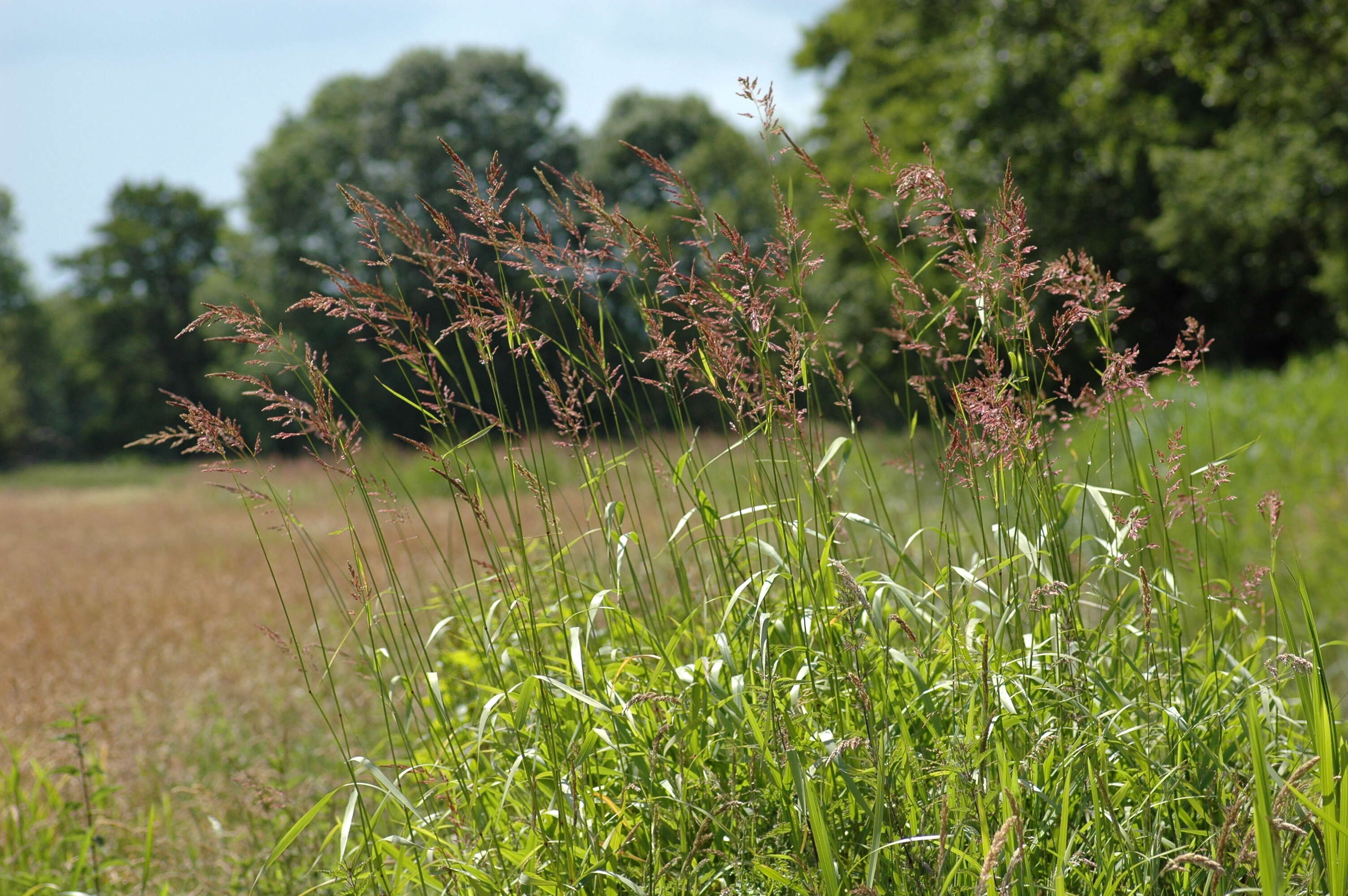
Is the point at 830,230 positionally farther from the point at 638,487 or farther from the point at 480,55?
the point at 480,55

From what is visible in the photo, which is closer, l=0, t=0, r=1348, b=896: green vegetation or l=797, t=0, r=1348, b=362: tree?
l=0, t=0, r=1348, b=896: green vegetation

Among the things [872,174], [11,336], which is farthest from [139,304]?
[872,174]

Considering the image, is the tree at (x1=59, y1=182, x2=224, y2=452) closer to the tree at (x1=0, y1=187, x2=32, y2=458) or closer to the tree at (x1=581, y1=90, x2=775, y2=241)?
the tree at (x1=0, y1=187, x2=32, y2=458)

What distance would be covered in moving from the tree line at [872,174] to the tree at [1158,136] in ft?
0.14

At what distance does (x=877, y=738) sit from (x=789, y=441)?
1.88 ft

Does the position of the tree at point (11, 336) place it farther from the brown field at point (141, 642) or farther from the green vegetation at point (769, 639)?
the green vegetation at point (769, 639)

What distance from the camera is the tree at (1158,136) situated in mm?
8578

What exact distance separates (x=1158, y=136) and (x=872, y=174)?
396cm

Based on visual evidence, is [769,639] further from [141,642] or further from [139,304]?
[139,304]

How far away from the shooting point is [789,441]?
1.88m

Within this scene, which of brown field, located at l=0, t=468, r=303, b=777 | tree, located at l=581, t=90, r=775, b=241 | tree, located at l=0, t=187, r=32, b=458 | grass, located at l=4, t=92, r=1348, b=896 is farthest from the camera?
tree, located at l=0, t=187, r=32, b=458

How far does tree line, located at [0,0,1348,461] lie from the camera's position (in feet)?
31.6

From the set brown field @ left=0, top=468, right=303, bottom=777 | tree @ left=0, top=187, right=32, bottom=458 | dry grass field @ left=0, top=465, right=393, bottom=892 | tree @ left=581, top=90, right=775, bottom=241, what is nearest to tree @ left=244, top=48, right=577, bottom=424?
tree @ left=581, top=90, right=775, bottom=241

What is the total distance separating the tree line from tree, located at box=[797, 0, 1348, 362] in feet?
0.14
